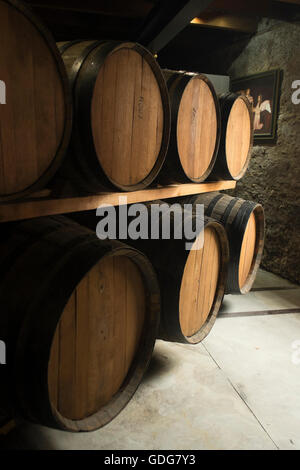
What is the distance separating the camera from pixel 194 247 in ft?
7.08

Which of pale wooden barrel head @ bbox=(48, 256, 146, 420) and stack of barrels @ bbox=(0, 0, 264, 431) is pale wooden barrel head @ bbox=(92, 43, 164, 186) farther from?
pale wooden barrel head @ bbox=(48, 256, 146, 420)

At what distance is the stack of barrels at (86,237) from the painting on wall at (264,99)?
2.45 meters

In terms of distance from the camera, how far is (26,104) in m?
1.35

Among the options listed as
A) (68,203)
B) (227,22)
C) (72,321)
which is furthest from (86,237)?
(227,22)

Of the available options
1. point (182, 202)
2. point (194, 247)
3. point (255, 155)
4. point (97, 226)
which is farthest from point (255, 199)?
point (97, 226)

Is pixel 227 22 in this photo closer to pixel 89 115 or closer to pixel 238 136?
pixel 238 136

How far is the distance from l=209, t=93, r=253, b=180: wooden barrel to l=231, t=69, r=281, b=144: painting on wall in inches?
64.6

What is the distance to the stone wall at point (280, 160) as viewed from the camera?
4234 millimetres

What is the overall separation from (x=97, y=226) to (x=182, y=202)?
1203 mm

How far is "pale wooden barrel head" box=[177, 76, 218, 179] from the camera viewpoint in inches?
91.0

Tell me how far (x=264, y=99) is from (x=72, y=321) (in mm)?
4233

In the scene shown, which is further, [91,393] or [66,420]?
[91,393]

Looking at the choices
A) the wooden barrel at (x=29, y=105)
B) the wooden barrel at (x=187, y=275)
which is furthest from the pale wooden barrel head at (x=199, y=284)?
the wooden barrel at (x=29, y=105)
